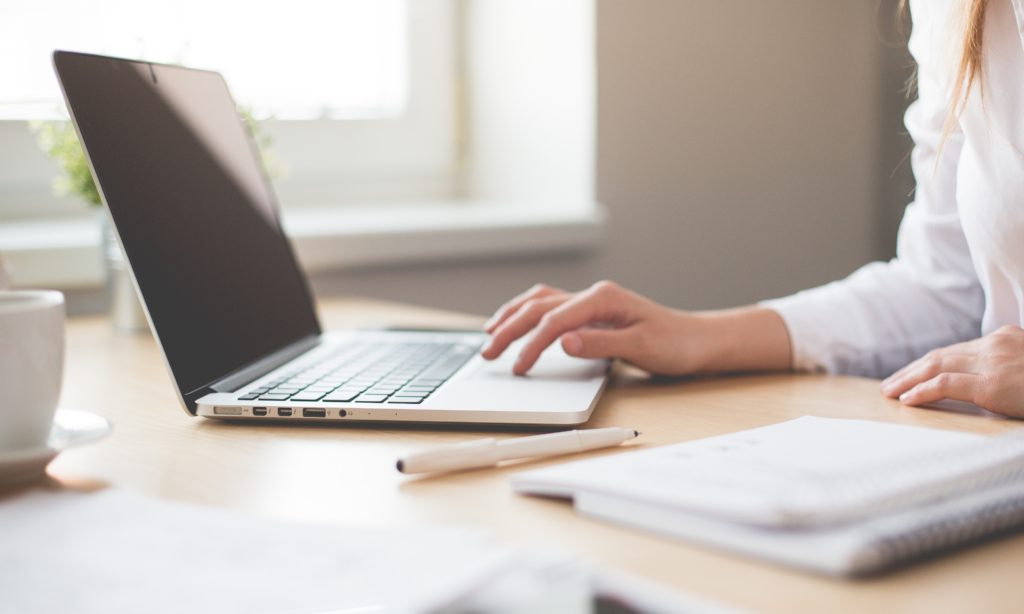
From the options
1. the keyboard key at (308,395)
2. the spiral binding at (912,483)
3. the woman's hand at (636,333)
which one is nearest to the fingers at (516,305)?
the woman's hand at (636,333)

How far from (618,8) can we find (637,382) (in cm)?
93

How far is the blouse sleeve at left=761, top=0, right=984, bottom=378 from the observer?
0.94 m

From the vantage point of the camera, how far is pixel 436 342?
99 centimetres

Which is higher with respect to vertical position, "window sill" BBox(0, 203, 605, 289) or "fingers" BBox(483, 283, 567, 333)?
"fingers" BBox(483, 283, 567, 333)

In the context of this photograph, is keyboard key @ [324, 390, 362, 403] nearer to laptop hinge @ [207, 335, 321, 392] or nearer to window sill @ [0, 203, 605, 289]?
laptop hinge @ [207, 335, 321, 392]

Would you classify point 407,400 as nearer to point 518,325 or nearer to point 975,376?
point 518,325

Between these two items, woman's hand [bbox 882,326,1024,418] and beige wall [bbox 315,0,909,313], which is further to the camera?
beige wall [bbox 315,0,909,313]

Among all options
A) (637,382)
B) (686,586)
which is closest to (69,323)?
(637,382)

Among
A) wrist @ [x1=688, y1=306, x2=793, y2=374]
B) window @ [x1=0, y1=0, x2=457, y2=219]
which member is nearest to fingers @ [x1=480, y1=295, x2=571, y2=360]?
wrist @ [x1=688, y1=306, x2=793, y2=374]

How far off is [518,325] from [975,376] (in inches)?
13.5

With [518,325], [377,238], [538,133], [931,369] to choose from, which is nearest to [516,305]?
[518,325]

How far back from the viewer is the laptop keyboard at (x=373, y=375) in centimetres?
74

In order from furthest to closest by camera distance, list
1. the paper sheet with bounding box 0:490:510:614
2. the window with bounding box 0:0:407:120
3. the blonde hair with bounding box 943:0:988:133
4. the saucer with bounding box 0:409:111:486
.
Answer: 1. the window with bounding box 0:0:407:120
2. the blonde hair with bounding box 943:0:988:133
3. the saucer with bounding box 0:409:111:486
4. the paper sheet with bounding box 0:490:510:614

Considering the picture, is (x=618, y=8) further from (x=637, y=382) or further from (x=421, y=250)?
(x=637, y=382)
